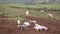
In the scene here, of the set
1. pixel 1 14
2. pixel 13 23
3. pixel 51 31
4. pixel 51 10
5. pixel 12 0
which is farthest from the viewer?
pixel 12 0

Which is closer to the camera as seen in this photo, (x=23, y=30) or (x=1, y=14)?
(x=23, y=30)

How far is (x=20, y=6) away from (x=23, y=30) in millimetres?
7338

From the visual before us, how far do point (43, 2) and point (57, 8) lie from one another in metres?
2.35

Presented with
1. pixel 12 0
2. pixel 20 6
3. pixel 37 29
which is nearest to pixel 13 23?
Answer: pixel 37 29

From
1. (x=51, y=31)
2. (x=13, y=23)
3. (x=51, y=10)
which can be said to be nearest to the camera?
(x=51, y=31)

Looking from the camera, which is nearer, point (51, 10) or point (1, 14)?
point (1, 14)

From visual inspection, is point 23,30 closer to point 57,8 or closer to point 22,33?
point 22,33

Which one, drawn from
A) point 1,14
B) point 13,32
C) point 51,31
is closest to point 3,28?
point 13,32

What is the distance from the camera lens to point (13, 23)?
998 cm

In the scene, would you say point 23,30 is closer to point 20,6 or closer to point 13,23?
point 13,23

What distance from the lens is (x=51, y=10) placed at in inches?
605

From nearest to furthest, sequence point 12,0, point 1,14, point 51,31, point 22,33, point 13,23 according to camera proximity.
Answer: point 22,33, point 51,31, point 13,23, point 1,14, point 12,0

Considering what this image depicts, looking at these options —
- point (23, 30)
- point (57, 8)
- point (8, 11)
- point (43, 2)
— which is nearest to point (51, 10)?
point (57, 8)

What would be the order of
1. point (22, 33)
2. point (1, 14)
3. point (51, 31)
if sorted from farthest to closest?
point (1, 14), point (51, 31), point (22, 33)
